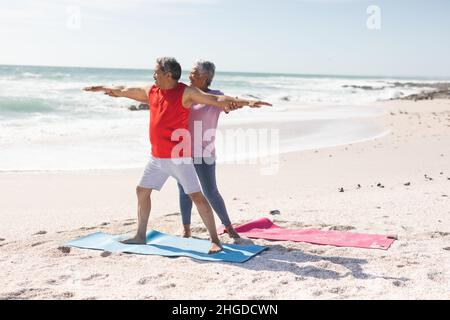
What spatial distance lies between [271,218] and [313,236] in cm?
115

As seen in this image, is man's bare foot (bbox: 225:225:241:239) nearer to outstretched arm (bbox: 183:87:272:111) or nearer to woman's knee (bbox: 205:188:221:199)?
woman's knee (bbox: 205:188:221:199)

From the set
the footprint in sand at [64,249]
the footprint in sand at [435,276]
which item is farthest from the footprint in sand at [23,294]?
the footprint in sand at [435,276]

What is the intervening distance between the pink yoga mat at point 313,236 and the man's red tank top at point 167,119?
4.69 feet

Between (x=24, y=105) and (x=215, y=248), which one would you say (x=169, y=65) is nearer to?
(x=215, y=248)

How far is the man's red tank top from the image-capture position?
5.23m

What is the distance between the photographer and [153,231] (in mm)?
6152

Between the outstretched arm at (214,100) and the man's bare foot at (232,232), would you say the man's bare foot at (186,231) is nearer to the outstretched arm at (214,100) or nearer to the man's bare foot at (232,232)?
the man's bare foot at (232,232)

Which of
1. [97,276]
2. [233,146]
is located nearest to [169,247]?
[97,276]

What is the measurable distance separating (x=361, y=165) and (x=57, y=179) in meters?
5.55

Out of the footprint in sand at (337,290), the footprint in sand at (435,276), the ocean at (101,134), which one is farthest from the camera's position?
the ocean at (101,134)

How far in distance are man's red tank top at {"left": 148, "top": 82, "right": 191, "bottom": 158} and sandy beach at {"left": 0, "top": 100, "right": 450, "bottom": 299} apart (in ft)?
3.27

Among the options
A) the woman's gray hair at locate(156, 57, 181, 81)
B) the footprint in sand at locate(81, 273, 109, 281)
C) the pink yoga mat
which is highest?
the woman's gray hair at locate(156, 57, 181, 81)

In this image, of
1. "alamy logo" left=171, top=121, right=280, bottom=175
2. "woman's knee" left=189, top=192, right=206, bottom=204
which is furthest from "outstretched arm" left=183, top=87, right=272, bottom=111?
"woman's knee" left=189, top=192, right=206, bottom=204

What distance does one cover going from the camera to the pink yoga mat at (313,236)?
5699 mm
